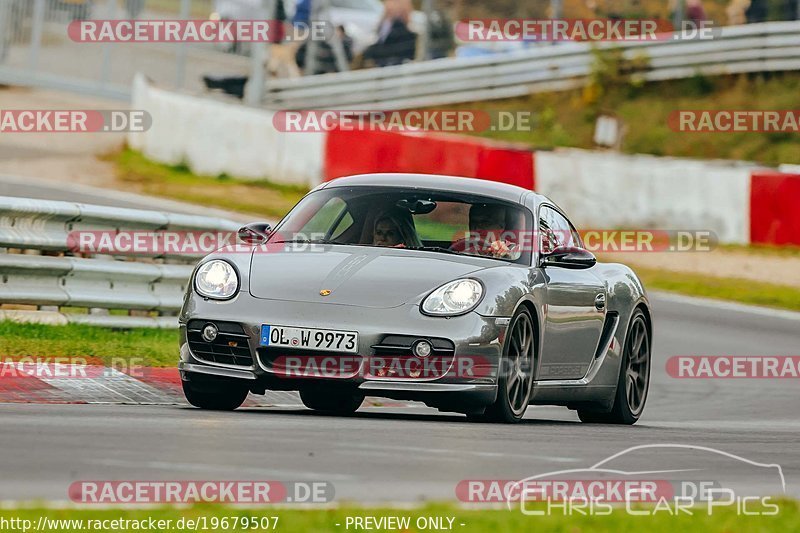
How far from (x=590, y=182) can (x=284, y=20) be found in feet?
23.1

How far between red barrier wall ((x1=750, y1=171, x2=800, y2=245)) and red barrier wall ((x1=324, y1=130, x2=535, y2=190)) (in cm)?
278

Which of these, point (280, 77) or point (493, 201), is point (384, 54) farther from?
point (493, 201)

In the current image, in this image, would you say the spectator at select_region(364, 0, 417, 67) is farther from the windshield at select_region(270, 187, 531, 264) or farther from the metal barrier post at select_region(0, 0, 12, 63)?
the windshield at select_region(270, 187, 531, 264)

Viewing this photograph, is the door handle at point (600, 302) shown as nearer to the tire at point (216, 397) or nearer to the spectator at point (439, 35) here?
the tire at point (216, 397)

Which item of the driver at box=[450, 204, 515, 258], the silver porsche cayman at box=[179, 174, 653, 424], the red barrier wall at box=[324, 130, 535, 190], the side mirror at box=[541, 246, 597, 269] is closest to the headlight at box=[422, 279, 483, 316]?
the silver porsche cayman at box=[179, 174, 653, 424]

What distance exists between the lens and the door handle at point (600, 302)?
393 inches

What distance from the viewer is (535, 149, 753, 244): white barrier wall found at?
67.8ft

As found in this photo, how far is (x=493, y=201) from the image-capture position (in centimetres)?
957

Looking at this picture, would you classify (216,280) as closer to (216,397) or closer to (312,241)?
(216,397)

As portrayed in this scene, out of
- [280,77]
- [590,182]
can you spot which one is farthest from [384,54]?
[590,182]

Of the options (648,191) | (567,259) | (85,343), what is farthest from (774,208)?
(567,259)

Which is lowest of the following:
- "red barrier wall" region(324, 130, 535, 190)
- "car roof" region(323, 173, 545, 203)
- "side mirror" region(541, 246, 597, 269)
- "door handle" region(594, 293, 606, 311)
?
"door handle" region(594, 293, 606, 311)

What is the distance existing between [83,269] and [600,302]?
3651 millimetres

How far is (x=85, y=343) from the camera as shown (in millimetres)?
11008
